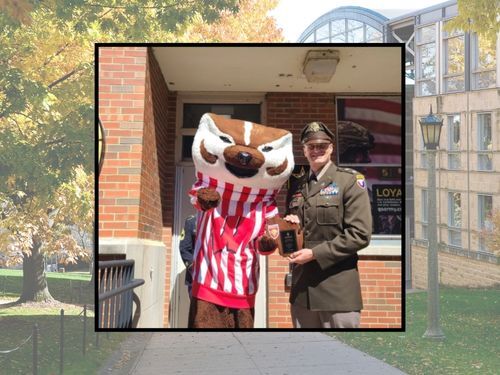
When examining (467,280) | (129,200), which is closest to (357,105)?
(129,200)

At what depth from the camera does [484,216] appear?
8562 millimetres

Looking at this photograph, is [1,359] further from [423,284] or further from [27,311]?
[423,284]

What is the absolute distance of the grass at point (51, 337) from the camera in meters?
10.6

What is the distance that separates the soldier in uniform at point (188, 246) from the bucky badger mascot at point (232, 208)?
45 millimetres

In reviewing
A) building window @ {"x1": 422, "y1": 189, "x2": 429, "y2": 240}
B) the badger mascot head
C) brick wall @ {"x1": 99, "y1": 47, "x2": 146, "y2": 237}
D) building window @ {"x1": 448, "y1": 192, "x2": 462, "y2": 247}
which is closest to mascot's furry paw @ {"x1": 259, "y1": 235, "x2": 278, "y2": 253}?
the badger mascot head

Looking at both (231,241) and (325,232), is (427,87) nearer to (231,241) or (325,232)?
(325,232)

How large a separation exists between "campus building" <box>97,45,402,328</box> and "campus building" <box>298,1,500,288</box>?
1702 millimetres

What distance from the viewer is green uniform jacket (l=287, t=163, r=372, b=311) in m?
6.06

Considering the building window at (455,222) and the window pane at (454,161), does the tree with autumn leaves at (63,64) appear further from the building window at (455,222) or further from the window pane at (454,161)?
the building window at (455,222)

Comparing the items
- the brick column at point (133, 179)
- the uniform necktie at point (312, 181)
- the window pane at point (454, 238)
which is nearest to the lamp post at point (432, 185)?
the window pane at point (454, 238)

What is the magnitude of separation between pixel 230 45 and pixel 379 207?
6.37 feet

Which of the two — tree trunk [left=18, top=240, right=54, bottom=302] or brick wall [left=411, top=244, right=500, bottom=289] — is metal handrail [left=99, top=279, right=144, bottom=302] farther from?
tree trunk [left=18, top=240, right=54, bottom=302]

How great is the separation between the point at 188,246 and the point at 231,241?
0.40 m

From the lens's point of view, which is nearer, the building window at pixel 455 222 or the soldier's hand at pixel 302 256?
the soldier's hand at pixel 302 256
